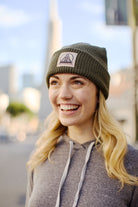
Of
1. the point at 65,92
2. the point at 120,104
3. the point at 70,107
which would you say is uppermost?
the point at 65,92

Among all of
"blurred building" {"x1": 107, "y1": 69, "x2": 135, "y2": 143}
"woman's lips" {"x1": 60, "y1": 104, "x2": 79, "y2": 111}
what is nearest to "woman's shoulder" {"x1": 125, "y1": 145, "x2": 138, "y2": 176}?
"woman's lips" {"x1": 60, "y1": 104, "x2": 79, "y2": 111}

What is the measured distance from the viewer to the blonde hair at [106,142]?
1.63m

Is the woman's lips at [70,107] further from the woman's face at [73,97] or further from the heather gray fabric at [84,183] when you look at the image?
the heather gray fabric at [84,183]

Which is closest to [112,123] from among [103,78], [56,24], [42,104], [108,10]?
[103,78]

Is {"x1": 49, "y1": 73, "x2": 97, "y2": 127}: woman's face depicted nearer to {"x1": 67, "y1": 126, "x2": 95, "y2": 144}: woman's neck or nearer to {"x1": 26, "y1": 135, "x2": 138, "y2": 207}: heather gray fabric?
{"x1": 67, "y1": 126, "x2": 95, "y2": 144}: woman's neck

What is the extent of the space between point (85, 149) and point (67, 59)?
2.04 feet

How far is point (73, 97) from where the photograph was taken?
172 cm

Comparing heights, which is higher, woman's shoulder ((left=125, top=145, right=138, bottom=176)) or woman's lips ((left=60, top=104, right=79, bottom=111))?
woman's lips ((left=60, top=104, right=79, bottom=111))

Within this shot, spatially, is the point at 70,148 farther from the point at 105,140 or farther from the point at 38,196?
the point at 38,196

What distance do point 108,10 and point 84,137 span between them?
189 inches

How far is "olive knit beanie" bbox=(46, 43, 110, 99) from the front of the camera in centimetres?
172

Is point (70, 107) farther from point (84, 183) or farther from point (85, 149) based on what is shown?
point (84, 183)

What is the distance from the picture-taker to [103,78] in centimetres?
182

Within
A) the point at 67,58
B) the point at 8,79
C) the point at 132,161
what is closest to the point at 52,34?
the point at 67,58
